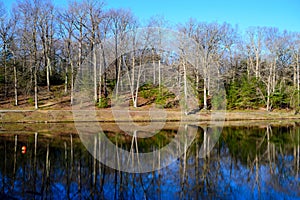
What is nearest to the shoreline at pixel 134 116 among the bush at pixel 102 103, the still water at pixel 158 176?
the bush at pixel 102 103

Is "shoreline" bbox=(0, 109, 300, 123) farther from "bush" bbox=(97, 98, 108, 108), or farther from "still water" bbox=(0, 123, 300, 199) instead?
"still water" bbox=(0, 123, 300, 199)

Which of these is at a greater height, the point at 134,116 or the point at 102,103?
the point at 102,103

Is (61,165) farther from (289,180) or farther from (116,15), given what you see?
(116,15)

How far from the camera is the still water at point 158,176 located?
752 cm

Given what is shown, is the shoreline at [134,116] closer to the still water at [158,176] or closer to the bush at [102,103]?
the bush at [102,103]

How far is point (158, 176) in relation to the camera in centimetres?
921

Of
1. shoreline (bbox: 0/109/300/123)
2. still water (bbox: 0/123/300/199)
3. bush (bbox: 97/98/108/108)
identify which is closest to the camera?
still water (bbox: 0/123/300/199)

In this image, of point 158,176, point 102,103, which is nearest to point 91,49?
point 102,103

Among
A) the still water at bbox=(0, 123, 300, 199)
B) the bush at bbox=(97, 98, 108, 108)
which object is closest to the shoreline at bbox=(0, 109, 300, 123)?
the bush at bbox=(97, 98, 108, 108)

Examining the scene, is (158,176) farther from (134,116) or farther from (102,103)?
(102,103)

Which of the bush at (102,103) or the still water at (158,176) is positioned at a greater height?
the bush at (102,103)

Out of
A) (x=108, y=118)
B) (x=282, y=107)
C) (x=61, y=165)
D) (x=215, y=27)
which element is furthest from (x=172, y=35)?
(x=61, y=165)

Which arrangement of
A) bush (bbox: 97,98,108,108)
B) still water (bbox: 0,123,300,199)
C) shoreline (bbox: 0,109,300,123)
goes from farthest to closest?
bush (bbox: 97,98,108,108) → shoreline (bbox: 0,109,300,123) → still water (bbox: 0,123,300,199)

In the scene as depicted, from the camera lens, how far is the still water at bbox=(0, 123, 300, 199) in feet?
24.7
